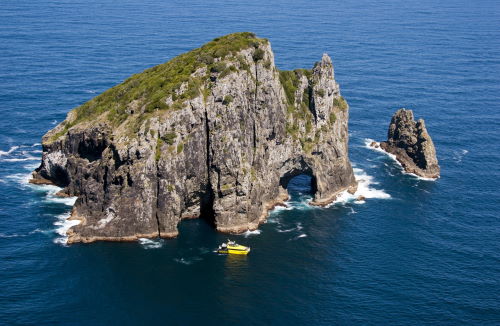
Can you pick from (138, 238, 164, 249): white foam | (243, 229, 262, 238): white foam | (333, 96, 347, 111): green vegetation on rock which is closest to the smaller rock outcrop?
(333, 96, 347, 111): green vegetation on rock

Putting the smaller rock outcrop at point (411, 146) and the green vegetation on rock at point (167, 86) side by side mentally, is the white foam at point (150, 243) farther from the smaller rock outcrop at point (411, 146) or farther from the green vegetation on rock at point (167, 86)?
the smaller rock outcrop at point (411, 146)

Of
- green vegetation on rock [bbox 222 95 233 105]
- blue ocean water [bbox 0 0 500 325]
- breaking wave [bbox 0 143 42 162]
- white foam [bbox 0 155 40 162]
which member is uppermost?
green vegetation on rock [bbox 222 95 233 105]

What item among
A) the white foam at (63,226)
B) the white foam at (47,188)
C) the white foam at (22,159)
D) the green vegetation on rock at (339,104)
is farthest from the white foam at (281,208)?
the white foam at (22,159)

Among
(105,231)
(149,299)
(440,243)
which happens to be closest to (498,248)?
(440,243)

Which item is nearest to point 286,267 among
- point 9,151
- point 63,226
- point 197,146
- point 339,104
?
point 197,146

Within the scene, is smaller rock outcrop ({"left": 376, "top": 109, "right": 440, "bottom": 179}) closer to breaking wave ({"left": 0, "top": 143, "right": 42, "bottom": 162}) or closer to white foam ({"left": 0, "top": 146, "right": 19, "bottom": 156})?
breaking wave ({"left": 0, "top": 143, "right": 42, "bottom": 162})

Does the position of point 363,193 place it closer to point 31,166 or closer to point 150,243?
point 150,243
